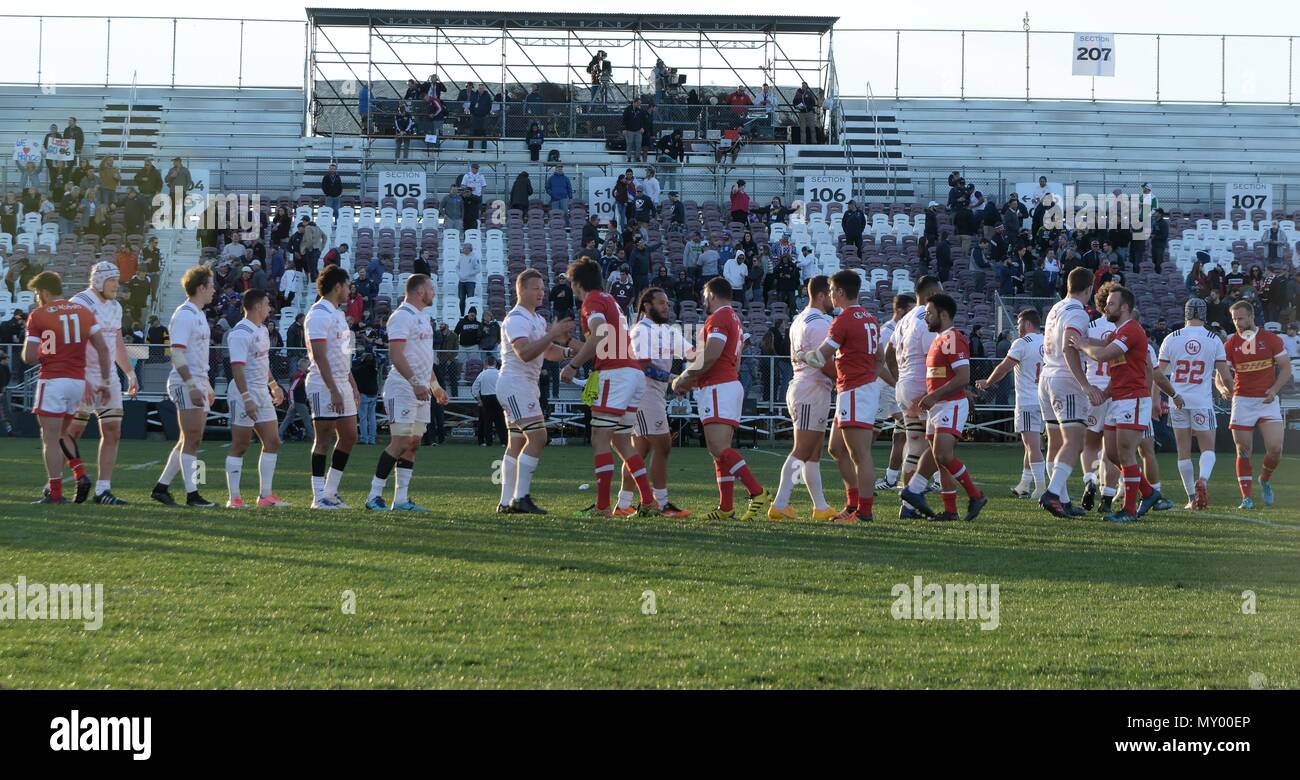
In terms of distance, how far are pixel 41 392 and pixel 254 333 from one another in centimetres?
203

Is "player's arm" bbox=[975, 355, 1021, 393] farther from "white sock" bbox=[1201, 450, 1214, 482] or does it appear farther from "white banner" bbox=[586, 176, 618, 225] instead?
"white banner" bbox=[586, 176, 618, 225]

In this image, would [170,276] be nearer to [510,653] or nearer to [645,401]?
[645,401]

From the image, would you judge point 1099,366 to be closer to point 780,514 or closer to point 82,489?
point 780,514

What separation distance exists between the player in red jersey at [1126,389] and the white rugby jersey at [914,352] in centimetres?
172

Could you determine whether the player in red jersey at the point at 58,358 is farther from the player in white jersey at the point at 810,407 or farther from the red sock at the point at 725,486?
the player in white jersey at the point at 810,407

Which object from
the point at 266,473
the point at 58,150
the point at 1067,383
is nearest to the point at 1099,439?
the point at 1067,383

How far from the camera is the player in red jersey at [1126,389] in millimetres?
13812

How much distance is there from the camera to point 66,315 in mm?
13781

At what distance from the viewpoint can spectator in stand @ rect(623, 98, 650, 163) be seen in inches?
1518

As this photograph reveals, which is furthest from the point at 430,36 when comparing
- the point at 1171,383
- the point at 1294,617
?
the point at 1294,617

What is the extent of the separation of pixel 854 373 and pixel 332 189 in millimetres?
24769

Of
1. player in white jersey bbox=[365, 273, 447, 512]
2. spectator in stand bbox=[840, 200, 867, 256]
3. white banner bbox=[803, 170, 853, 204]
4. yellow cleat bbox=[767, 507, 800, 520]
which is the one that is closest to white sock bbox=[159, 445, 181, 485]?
player in white jersey bbox=[365, 273, 447, 512]

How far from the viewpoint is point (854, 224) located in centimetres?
3478
